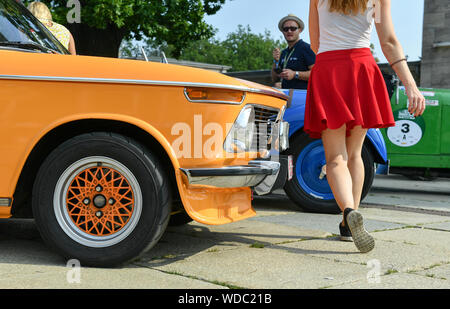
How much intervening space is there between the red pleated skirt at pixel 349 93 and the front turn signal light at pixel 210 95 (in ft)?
2.32

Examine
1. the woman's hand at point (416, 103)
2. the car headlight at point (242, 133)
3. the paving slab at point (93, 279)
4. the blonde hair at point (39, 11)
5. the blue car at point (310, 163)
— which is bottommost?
the paving slab at point (93, 279)

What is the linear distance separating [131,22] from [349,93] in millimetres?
12796

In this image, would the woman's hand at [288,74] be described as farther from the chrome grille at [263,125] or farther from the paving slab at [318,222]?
the chrome grille at [263,125]

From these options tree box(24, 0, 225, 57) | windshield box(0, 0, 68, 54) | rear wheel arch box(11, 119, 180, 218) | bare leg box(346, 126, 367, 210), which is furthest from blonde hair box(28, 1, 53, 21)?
tree box(24, 0, 225, 57)

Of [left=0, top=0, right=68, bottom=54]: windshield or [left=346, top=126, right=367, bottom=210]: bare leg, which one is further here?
[left=346, top=126, right=367, bottom=210]: bare leg

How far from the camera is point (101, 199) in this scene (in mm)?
3277

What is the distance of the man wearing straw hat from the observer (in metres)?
5.97

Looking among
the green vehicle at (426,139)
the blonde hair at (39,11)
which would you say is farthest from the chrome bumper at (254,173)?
the green vehicle at (426,139)

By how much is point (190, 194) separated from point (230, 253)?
61 centimetres

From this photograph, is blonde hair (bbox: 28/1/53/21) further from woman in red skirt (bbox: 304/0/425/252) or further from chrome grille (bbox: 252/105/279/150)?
woman in red skirt (bbox: 304/0/425/252)

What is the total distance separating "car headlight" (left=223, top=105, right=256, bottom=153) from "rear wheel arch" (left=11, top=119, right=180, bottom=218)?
38 cm

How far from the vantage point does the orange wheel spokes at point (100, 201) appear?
326 centimetres
